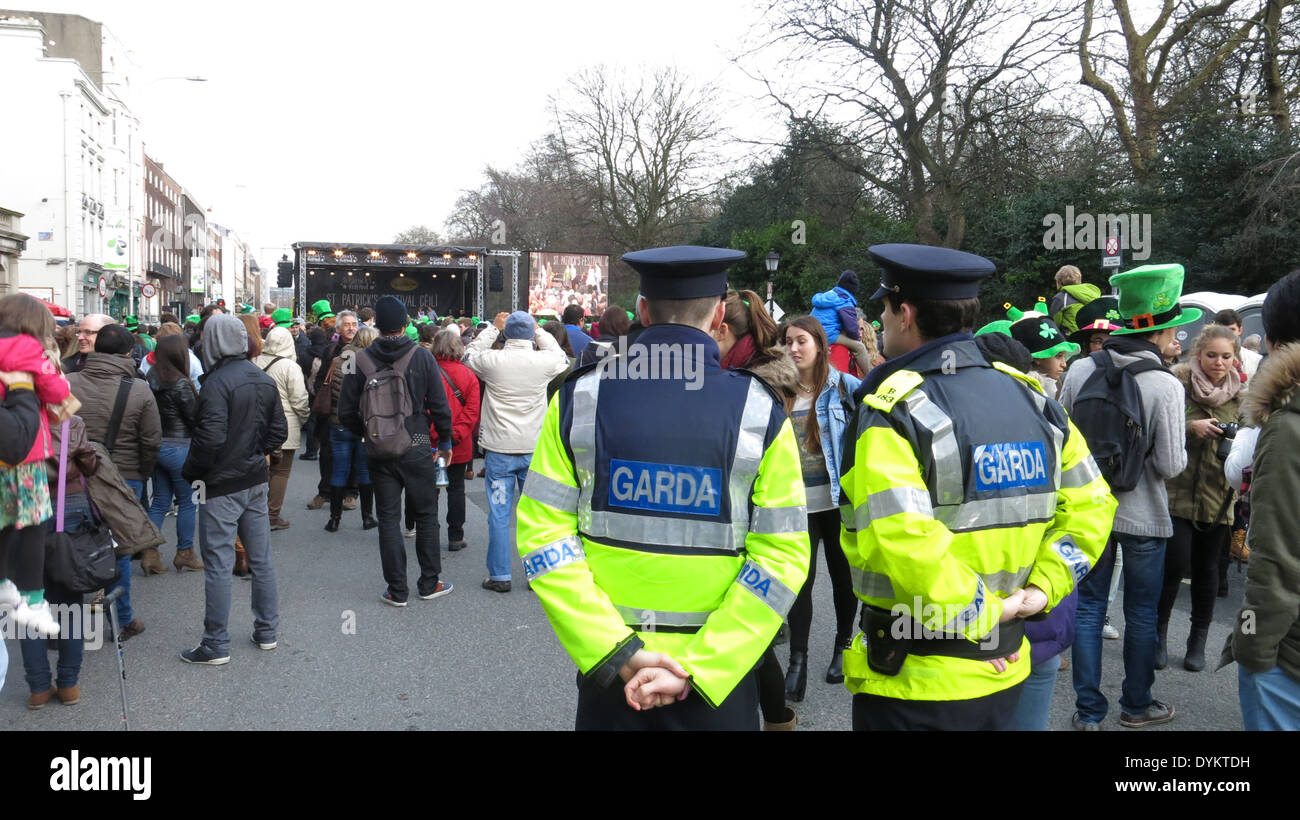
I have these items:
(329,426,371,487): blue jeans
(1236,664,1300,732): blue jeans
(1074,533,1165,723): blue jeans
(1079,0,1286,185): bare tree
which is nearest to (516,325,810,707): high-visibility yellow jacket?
(1236,664,1300,732): blue jeans

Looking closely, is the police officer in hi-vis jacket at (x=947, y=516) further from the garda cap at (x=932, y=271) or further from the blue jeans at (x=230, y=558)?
the blue jeans at (x=230, y=558)

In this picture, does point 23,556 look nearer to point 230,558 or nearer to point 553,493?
point 230,558

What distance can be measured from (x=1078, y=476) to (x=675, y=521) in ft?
3.81

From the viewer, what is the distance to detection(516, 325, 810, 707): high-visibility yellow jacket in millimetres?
2279

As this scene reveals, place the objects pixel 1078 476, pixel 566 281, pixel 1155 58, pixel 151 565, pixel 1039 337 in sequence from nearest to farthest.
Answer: pixel 1078 476 → pixel 1039 337 → pixel 151 565 → pixel 1155 58 → pixel 566 281

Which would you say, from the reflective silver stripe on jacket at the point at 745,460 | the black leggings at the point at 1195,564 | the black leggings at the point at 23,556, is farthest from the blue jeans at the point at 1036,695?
the black leggings at the point at 23,556

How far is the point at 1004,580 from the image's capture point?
2424mm

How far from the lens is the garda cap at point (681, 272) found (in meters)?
2.37

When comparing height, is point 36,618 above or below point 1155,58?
below

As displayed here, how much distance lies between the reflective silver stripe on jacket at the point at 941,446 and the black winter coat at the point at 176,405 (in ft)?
19.5

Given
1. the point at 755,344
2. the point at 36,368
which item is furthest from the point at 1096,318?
the point at 36,368

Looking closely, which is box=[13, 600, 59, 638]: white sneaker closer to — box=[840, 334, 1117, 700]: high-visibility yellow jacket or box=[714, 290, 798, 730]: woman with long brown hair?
box=[714, 290, 798, 730]: woman with long brown hair

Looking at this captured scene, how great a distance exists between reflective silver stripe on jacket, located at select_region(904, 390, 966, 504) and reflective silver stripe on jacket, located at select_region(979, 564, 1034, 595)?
250 millimetres
